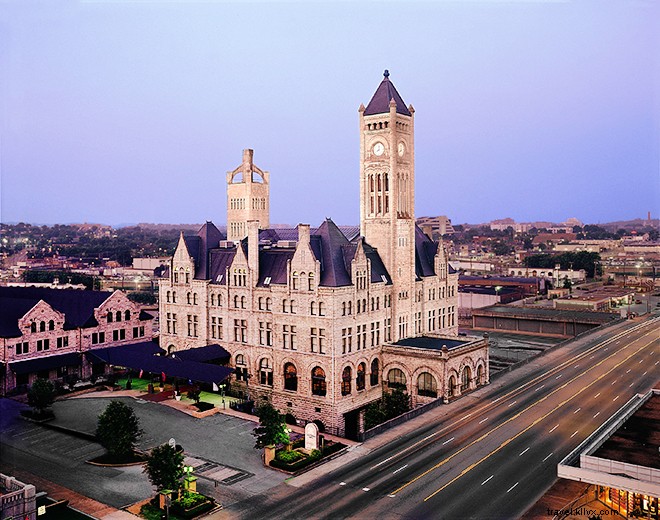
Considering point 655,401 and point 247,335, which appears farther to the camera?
point 247,335

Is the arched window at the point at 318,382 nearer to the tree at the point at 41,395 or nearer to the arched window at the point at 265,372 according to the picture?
the arched window at the point at 265,372

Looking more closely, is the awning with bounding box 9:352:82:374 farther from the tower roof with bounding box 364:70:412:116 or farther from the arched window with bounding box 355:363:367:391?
the tower roof with bounding box 364:70:412:116

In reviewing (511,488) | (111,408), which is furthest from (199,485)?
(511,488)

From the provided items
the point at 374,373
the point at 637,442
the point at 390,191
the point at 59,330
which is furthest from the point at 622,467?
the point at 59,330

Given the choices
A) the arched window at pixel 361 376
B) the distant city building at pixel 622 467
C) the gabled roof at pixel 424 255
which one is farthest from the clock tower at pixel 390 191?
the distant city building at pixel 622 467

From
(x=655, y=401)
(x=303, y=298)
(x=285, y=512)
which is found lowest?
(x=285, y=512)

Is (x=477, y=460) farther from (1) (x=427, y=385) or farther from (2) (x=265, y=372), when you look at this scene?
(2) (x=265, y=372)

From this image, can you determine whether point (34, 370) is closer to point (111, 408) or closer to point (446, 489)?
point (111, 408)
